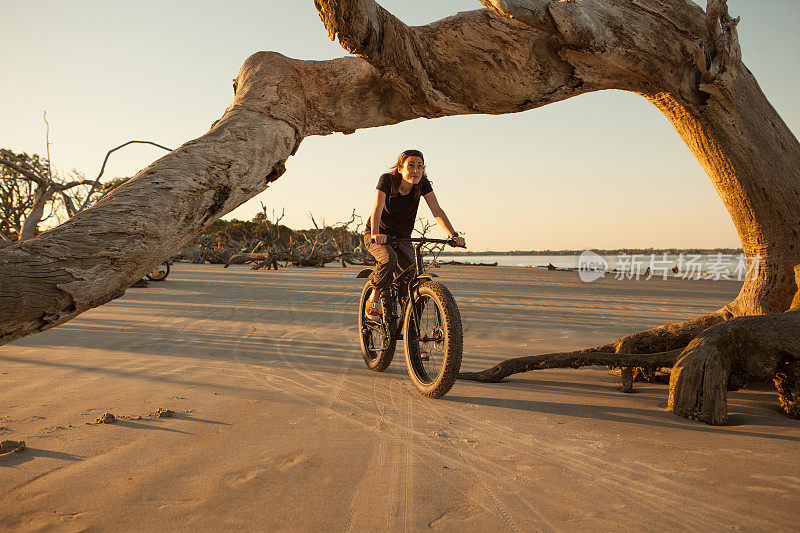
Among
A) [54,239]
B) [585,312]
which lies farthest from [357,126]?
[585,312]

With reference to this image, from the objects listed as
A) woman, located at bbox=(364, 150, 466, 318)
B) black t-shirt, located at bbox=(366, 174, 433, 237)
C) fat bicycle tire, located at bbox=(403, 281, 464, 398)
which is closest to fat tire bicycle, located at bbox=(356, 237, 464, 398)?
fat bicycle tire, located at bbox=(403, 281, 464, 398)

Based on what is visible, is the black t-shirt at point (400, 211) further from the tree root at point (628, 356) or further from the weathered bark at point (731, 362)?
the weathered bark at point (731, 362)

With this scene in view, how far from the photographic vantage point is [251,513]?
6.65ft

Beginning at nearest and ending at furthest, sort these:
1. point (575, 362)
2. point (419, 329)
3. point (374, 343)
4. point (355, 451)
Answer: point (355, 451), point (575, 362), point (419, 329), point (374, 343)

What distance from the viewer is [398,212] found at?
4801 millimetres

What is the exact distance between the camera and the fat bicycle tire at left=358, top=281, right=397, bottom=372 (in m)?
4.77

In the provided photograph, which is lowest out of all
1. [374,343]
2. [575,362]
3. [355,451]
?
[355,451]

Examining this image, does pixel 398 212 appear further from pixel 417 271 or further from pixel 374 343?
pixel 374 343

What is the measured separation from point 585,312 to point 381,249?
20.4ft

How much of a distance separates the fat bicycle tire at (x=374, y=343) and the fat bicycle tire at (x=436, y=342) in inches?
16.6

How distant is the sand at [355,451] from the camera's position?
203cm

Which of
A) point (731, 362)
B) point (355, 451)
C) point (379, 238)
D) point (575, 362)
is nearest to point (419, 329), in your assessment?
point (379, 238)

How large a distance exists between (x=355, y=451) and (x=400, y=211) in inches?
103

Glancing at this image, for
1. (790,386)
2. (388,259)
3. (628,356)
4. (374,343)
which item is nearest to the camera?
(790,386)
